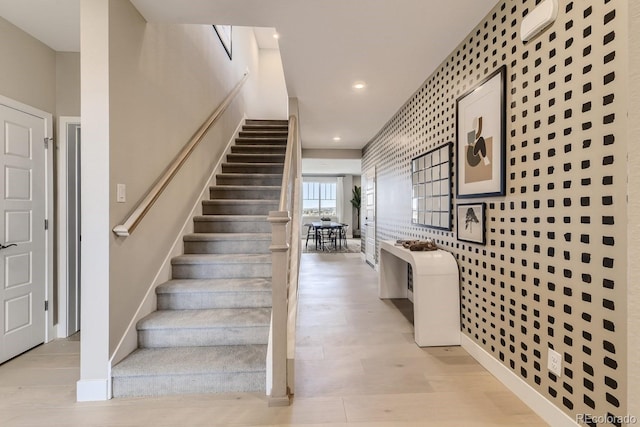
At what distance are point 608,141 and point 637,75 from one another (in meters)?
0.99

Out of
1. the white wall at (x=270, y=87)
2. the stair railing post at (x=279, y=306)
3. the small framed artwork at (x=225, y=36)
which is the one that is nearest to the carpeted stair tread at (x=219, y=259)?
the stair railing post at (x=279, y=306)

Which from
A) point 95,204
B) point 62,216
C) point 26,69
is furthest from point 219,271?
point 26,69

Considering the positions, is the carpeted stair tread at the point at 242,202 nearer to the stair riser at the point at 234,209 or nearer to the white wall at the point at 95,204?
the stair riser at the point at 234,209

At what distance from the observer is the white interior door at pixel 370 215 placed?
5777mm

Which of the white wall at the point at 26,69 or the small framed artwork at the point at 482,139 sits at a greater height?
the white wall at the point at 26,69

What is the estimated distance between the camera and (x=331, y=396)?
1.83 metres

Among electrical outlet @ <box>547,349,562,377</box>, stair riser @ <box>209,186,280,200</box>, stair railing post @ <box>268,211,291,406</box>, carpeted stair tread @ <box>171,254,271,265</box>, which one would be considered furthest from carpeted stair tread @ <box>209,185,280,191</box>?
electrical outlet @ <box>547,349,562,377</box>

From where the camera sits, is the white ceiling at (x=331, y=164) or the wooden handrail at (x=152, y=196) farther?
the white ceiling at (x=331, y=164)

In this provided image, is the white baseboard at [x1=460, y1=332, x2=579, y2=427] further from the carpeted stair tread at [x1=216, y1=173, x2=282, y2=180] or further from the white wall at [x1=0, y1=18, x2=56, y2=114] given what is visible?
the white wall at [x1=0, y1=18, x2=56, y2=114]

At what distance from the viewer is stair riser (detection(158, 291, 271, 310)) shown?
7.73 ft

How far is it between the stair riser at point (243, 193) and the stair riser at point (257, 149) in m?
1.18

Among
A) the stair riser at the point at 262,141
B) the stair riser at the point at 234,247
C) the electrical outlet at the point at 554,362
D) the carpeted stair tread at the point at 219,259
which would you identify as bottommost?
the electrical outlet at the point at 554,362

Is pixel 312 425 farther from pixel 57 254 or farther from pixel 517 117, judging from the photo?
pixel 57 254

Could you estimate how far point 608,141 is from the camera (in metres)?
1.25
